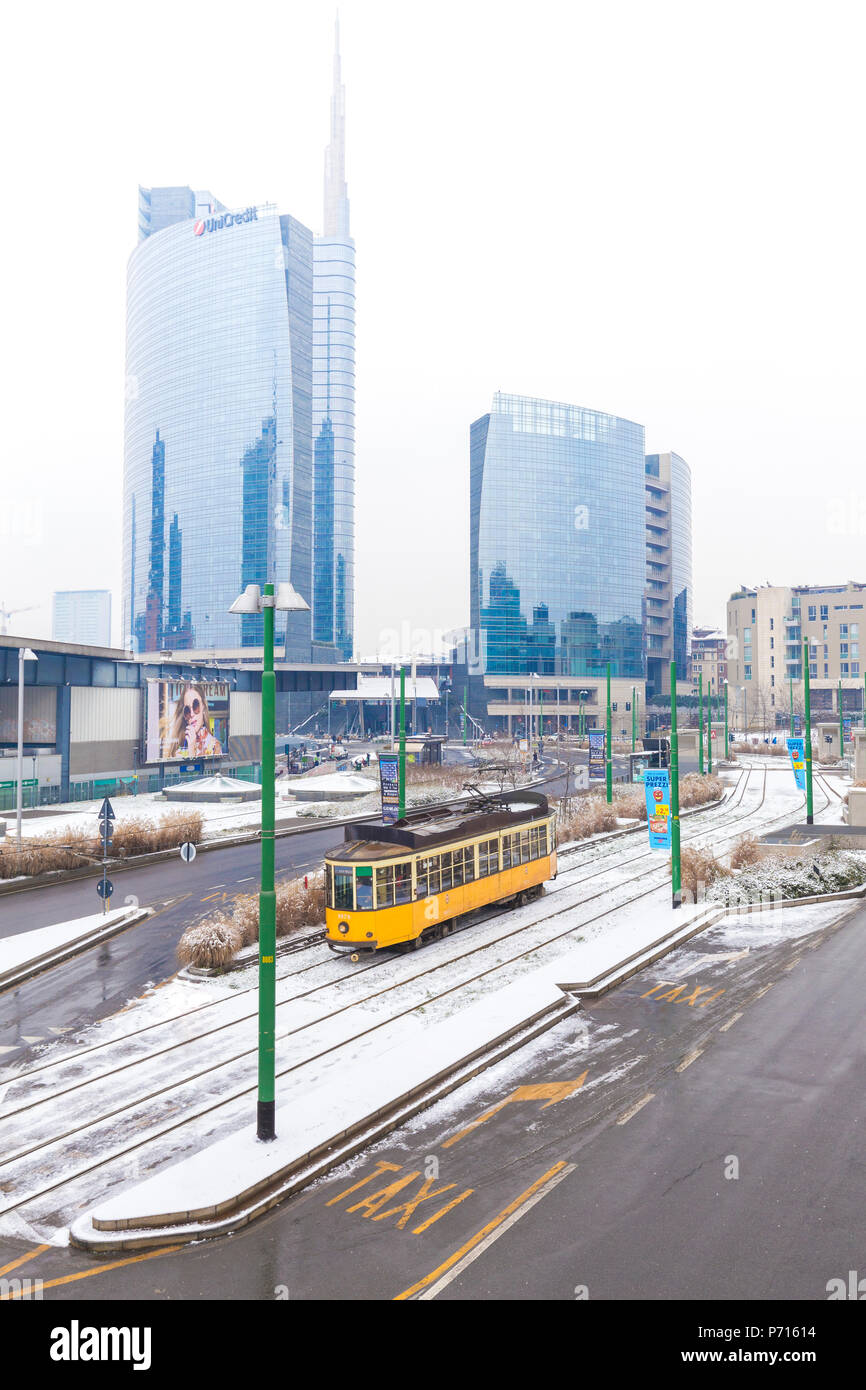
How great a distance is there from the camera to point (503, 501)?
15588 cm

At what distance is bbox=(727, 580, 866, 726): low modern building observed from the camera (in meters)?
149

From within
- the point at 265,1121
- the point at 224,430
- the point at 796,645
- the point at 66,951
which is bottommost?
the point at 66,951

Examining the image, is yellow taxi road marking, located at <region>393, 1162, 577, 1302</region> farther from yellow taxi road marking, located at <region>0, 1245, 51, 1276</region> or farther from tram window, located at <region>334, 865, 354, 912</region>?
tram window, located at <region>334, 865, 354, 912</region>

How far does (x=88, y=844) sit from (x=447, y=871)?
17.0 meters

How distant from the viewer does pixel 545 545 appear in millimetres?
156000

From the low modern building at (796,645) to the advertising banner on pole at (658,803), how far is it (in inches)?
5058

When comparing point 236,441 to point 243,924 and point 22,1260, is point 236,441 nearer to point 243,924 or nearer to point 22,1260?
point 243,924

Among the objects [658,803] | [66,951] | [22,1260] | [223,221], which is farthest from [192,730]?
[223,221]

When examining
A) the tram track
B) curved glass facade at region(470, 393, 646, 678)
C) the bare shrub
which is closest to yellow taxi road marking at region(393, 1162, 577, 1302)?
the tram track

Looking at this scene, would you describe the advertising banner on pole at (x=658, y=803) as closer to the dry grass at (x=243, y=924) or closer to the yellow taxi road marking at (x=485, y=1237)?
the dry grass at (x=243, y=924)

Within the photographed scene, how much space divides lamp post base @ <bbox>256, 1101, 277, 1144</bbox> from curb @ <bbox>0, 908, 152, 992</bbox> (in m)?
9.86

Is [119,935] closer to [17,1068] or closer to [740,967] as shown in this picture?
[17,1068]
